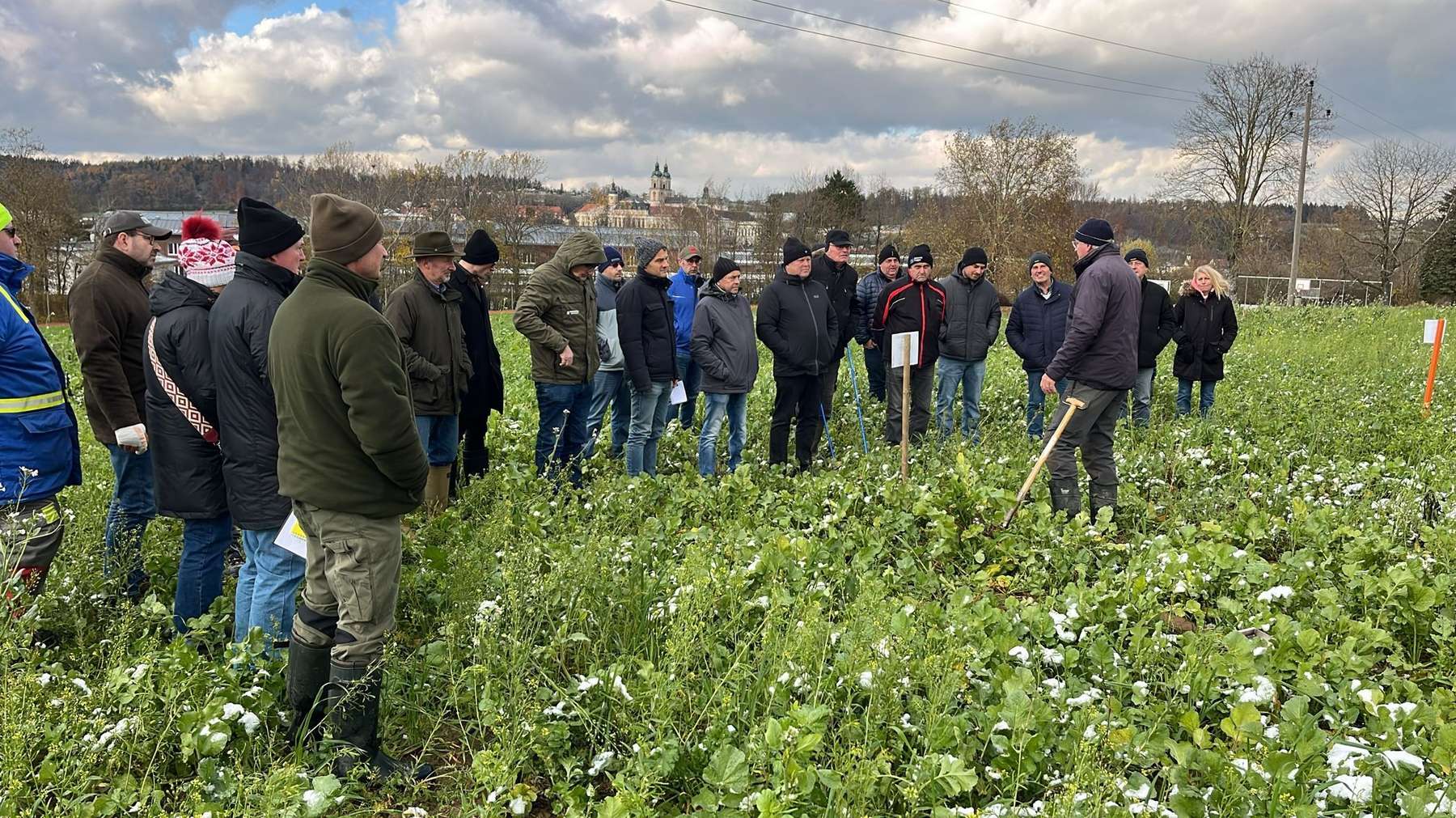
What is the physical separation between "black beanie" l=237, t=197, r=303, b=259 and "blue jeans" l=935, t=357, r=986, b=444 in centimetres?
665

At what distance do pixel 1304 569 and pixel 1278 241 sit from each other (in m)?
51.1

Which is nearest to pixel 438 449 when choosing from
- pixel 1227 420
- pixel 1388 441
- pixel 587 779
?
pixel 587 779

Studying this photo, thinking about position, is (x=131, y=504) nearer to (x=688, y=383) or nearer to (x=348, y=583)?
(x=348, y=583)

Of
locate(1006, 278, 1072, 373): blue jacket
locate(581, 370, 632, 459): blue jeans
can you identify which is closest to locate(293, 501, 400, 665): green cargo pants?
locate(581, 370, 632, 459): blue jeans

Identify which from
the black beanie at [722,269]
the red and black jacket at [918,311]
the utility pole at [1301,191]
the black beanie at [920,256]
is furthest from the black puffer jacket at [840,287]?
the utility pole at [1301,191]

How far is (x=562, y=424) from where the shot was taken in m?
6.92

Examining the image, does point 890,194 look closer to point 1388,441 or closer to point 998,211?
point 998,211

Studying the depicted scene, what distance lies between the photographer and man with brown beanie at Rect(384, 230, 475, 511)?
582cm

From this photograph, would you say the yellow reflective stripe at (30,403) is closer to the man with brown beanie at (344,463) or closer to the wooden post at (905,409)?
the man with brown beanie at (344,463)

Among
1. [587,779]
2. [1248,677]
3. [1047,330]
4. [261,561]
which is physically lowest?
[587,779]

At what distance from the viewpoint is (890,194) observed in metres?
56.5

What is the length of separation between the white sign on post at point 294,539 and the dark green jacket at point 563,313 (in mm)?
3401

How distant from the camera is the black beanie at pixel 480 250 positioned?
249 inches

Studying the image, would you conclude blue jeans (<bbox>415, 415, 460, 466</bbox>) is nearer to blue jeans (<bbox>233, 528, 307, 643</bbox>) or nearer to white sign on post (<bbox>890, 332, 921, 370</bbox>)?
blue jeans (<bbox>233, 528, 307, 643</bbox>)
